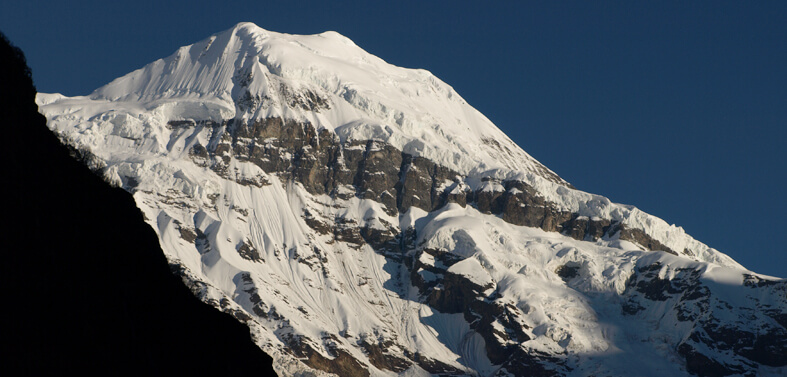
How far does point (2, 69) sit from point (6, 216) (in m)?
11.4

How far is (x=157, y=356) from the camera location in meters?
62.0

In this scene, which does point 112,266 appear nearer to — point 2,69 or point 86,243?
point 86,243

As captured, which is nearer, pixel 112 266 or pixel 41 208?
pixel 41 208

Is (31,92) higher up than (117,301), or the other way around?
(31,92)

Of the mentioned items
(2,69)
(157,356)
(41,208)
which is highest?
(2,69)

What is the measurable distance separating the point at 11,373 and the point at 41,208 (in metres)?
11.0

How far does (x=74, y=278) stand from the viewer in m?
56.1

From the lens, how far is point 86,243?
197 ft

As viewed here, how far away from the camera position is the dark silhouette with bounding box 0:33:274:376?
167 feet

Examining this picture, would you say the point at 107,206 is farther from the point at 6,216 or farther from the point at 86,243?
the point at 6,216

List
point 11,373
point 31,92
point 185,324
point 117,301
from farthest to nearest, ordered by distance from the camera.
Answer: point 185,324 → point 31,92 → point 117,301 → point 11,373

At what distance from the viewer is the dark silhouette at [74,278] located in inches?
1999

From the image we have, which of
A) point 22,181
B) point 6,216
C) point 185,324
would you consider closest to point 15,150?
point 22,181

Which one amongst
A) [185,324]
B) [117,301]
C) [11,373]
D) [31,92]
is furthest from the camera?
[185,324]
